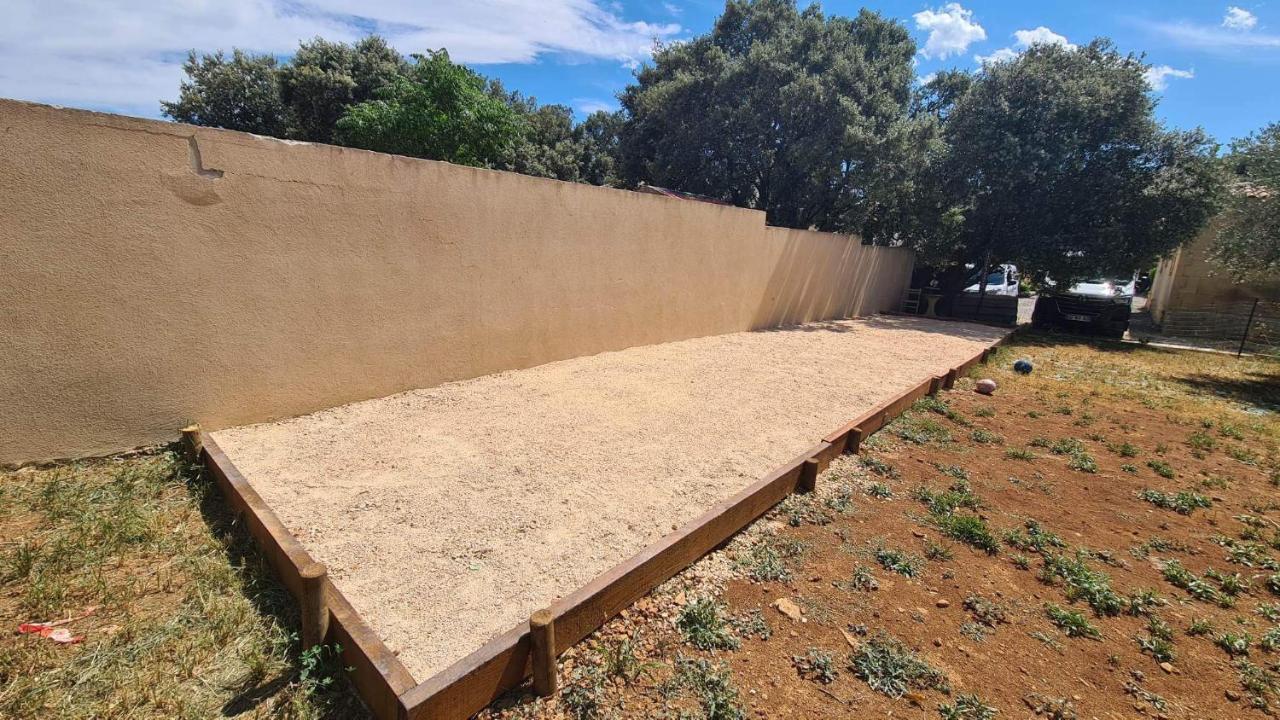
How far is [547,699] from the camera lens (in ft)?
6.26

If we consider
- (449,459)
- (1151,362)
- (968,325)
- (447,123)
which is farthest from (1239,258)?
(447,123)

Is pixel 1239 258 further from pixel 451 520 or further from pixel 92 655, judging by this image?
pixel 92 655

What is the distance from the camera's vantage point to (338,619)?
6.47ft

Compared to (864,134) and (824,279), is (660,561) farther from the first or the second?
(864,134)

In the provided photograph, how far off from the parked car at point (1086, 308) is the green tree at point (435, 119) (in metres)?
16.4

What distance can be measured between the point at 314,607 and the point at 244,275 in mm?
3021

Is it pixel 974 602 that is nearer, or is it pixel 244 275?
pixel 974 602

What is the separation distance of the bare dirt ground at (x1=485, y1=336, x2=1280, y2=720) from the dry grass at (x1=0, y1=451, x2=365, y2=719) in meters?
0.88

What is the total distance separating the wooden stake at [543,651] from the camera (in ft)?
6.05

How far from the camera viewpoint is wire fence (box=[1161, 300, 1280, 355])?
10.7 meters

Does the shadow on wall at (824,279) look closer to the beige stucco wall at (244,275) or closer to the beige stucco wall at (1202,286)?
the beige stucco wall at (244,275)

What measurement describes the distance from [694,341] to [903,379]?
3211mm

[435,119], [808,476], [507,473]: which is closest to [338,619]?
[507,473]

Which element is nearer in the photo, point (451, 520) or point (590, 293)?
point (451, 520)
